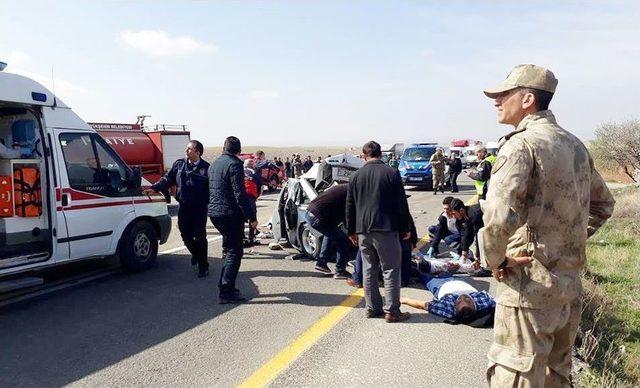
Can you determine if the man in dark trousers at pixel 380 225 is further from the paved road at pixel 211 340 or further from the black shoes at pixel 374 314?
the paved road at pixel 211 340

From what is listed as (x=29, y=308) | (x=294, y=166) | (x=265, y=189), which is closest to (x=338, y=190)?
(x=29, y=308)

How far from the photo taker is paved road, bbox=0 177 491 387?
3.91m

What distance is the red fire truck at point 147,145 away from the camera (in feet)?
58.1

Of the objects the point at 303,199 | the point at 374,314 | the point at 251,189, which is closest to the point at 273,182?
the point at 251,189

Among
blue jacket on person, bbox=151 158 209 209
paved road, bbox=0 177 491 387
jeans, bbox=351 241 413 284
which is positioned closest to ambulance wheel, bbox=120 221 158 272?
paved road, bbox=0 177 491 387

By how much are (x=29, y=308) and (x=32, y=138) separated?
2.15 meters

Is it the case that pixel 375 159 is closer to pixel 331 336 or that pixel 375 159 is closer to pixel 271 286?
pixel 331 336

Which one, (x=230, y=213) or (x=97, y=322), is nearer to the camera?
(x=97, y=322)

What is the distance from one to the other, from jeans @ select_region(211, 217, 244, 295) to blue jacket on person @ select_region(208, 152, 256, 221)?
0.26 feet

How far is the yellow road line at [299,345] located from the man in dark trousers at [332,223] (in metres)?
1.00

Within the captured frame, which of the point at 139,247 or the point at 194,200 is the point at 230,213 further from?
the point at 139,247

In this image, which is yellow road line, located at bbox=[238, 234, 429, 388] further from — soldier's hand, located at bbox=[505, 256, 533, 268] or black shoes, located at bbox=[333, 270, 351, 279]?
soldier's hand, located at bbox=[505, 256, 533, 268]

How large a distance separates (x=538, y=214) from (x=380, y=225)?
96.2 inches

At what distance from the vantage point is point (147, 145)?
18.5 m
